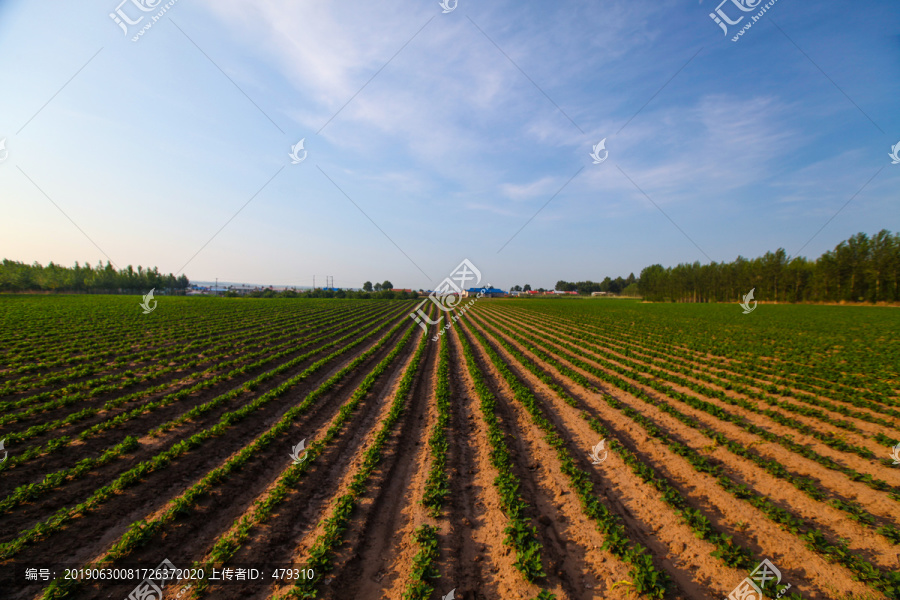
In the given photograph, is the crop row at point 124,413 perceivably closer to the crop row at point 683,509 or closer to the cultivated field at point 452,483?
the cultivated field at point 452,483

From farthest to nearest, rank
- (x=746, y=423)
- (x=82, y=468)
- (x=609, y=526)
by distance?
(x=746, y=423)
(x=82, y=468)
(x=609, y=526)

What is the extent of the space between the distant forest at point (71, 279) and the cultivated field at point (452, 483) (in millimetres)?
116528

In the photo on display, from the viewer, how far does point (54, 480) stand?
6.40 meters

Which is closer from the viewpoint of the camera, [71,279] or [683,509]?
[683,509]

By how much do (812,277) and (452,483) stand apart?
338 ft

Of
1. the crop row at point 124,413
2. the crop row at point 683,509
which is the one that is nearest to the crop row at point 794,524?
the crop row at point 683,509

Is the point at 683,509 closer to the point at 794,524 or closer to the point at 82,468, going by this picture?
the point at 794,524

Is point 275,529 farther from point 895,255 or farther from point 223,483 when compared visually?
point 895,255

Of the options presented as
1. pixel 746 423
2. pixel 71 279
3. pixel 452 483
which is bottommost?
pixel 452 483

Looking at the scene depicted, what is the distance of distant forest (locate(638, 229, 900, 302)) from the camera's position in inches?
2454

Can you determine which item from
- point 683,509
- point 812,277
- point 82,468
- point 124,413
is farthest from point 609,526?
point 812,277

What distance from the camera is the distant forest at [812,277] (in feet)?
205

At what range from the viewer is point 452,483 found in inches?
285

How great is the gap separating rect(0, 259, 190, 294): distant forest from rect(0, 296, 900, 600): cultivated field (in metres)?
117
